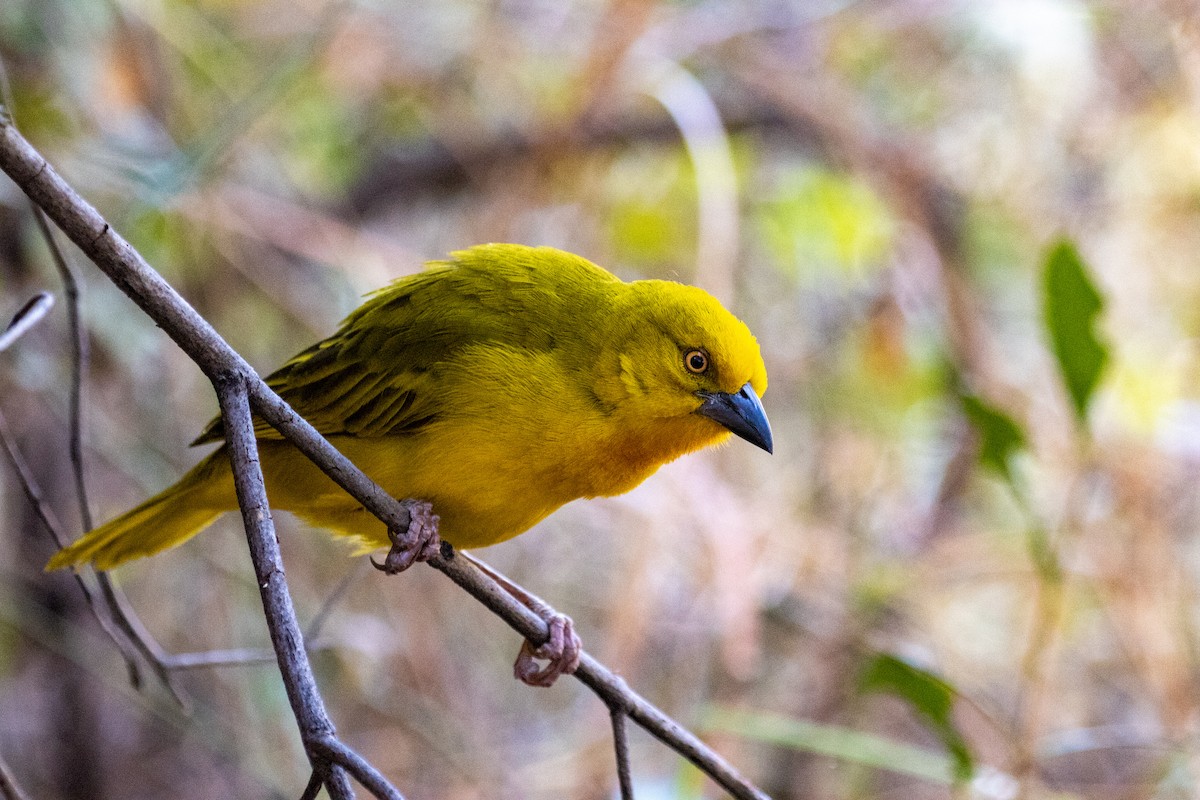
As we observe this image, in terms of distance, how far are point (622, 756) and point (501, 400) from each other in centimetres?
77

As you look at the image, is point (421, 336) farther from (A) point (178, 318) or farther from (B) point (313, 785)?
(B) point (313, 785)

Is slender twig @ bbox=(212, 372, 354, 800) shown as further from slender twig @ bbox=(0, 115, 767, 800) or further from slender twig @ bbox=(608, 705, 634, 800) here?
slender twig @ bbox=(608, 705, 634, 800)

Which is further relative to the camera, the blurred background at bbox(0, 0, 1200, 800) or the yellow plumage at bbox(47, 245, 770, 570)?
the blurred background at bbox(0, 0, 1200, 800)

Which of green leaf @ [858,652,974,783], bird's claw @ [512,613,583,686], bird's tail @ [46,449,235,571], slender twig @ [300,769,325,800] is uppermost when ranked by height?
green leaf @ [858,652,974,783]

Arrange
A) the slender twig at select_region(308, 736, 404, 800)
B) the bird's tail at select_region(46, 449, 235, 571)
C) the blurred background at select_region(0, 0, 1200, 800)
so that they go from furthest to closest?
the blurred background at select_region(0, 0, 1200, 800)
the bird's tail at select_region(46, 449, 235, 571)
the slender twig at select_region(308, 736, 404, 800)

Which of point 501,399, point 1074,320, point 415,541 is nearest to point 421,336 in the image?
point 501,399

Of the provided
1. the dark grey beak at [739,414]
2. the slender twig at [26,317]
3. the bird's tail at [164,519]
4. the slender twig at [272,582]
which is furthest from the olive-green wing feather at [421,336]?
the slender twig at [272,582]

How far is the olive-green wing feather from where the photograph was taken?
2518 mm

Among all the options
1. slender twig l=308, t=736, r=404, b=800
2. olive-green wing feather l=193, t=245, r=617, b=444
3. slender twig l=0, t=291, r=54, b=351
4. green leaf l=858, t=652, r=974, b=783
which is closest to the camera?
slender twig l=308, t=736, r=404, b=800

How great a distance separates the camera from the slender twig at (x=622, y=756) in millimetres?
1959

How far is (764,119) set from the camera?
560cm

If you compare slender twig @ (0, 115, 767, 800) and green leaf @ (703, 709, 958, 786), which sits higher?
green leaf @ (703, 709, 958, 786)

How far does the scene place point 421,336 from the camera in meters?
2.62

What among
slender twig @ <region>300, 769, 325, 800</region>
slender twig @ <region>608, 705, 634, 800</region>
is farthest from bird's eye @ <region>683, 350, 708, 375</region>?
slender twig @ <region>300, 769, 325, 800</region>
